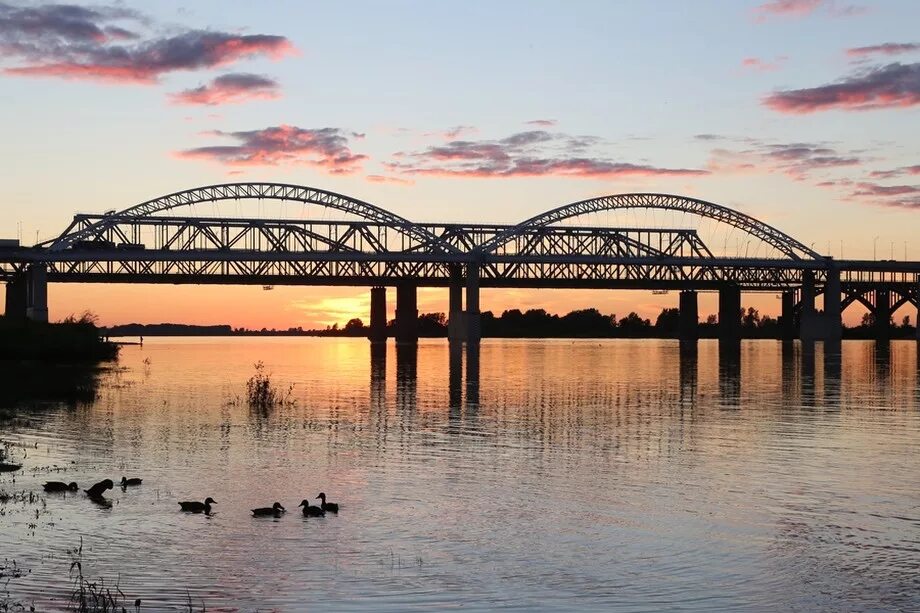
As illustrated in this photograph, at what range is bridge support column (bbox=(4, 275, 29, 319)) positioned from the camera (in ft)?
570

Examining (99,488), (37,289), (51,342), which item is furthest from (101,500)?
(37,289)

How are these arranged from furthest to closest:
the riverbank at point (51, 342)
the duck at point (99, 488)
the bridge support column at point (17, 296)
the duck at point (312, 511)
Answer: the bridge support column at point (17, 296)
the riverbank at point (51, 342)
the duck at point (99, 488)
the duck at point (312, 511)

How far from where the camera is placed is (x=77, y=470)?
32500 mm

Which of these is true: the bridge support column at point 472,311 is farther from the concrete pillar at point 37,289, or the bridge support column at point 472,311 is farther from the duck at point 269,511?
the duck at point 269,511

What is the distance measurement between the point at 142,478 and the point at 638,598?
16210 mm

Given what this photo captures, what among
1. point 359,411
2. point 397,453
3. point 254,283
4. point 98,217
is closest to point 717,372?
point 359,411

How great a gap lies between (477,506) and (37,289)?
6156 inches

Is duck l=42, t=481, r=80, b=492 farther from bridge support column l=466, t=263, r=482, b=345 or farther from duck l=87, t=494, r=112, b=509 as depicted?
bridge support column l=466, t=263, r=482, b=345

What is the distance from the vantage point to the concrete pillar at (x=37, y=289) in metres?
166

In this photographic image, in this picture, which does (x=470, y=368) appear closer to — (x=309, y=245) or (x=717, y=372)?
(x=717, y=372)

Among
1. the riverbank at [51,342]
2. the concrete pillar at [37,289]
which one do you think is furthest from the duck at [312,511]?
the concrete pillar at [37,289]

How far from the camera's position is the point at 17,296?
577 ft

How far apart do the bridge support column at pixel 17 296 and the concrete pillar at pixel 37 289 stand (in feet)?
3.76

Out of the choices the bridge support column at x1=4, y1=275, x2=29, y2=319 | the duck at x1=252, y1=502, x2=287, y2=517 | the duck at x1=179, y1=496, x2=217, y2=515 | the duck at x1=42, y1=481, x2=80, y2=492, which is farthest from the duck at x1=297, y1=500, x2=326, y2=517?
the bridge support column at x1=4, y1=275, x2=29, y2=319
